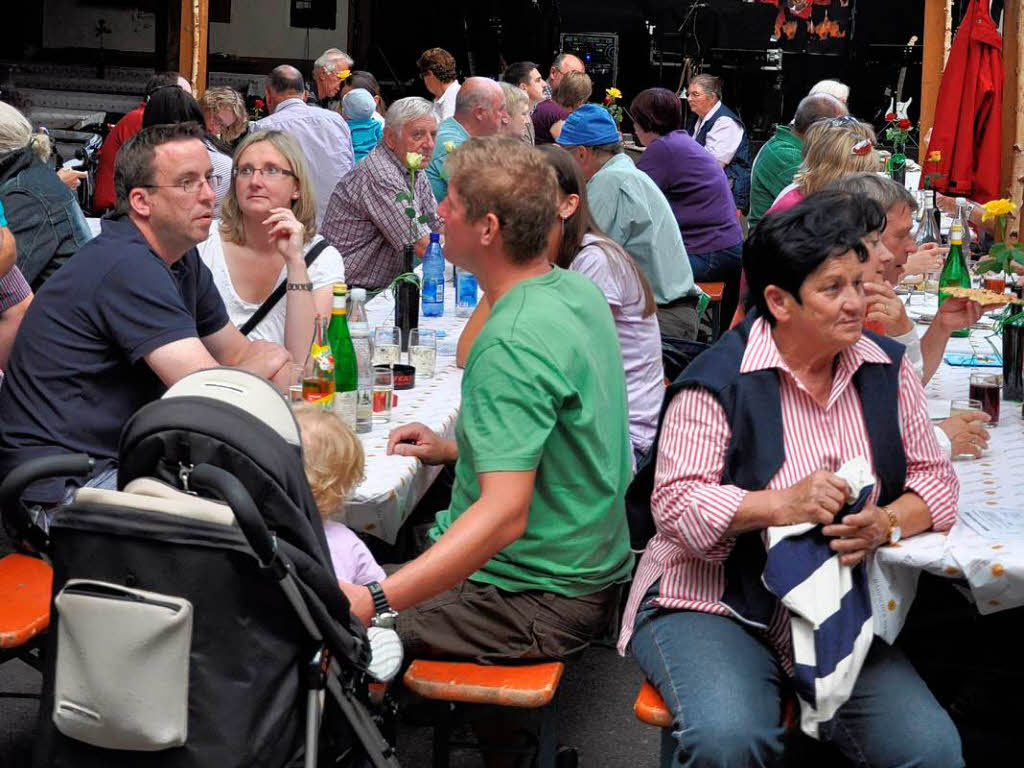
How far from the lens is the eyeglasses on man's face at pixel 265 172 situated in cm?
417

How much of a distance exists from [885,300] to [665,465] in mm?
1085

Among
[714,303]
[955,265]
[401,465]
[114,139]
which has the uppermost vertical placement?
[114,139]

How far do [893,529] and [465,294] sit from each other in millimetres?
2783

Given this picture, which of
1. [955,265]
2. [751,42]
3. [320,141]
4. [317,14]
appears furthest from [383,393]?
[317,14]

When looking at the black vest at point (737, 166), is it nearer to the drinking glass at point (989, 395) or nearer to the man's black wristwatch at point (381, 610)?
the drinking glass at point (989, 395)

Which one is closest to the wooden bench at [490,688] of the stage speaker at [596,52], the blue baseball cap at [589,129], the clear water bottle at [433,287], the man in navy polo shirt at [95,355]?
the man in navy polo shirt at [95,355]

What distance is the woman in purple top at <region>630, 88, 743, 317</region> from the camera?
7496 millimetres

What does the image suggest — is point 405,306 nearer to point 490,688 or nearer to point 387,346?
point 387,346

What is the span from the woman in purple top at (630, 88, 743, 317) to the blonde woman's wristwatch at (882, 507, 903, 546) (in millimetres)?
4935

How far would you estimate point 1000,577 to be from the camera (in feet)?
8.21

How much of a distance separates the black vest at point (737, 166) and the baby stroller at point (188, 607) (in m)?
9.53

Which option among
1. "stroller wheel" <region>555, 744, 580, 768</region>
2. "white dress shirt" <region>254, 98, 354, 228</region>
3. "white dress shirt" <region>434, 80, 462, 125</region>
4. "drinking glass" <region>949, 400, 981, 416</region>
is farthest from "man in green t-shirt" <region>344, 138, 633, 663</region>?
"white dress shirt" <region>434, 80, 462, 125</region>

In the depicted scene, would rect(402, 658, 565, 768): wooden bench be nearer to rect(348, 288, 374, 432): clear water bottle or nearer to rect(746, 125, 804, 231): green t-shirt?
rect(348, 288, 374, 432): clear water bottle

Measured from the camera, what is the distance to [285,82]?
8.69m
